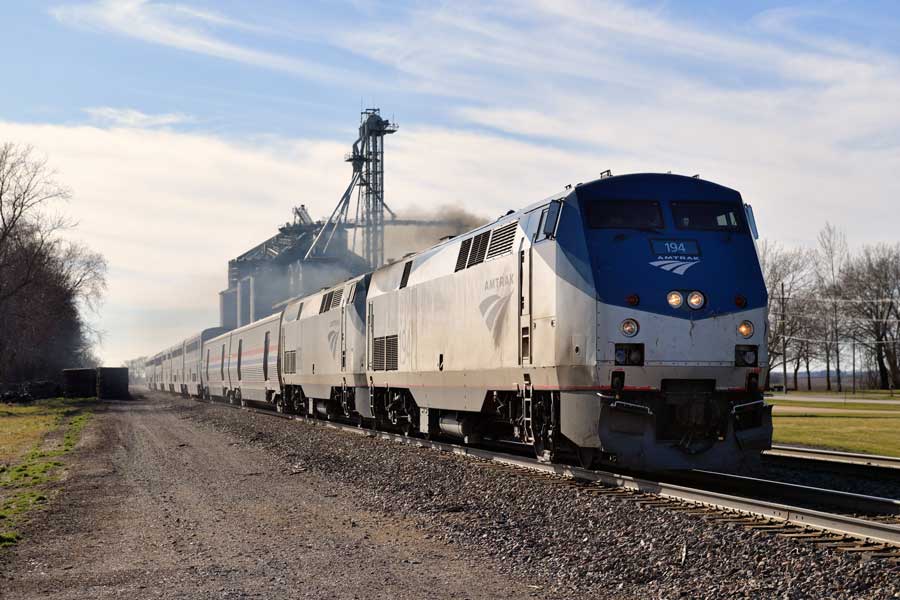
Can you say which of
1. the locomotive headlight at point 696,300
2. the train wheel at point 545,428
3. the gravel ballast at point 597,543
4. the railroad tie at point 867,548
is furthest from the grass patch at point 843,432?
the railroad tie at point 867,548

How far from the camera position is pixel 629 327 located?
504 inches

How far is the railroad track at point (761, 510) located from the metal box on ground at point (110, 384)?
5978 cm

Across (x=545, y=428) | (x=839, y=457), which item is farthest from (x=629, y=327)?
(x=839, y=457)

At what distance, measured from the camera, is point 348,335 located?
1076 inches

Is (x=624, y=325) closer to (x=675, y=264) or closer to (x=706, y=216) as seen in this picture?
(x=675, y=264)

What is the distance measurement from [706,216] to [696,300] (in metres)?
1.62

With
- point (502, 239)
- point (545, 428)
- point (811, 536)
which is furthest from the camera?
point (502, 239)

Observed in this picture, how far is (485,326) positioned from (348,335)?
11.4m

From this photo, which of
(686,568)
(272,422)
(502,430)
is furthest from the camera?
(272,422)

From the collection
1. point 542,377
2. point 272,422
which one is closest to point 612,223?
point 542,377

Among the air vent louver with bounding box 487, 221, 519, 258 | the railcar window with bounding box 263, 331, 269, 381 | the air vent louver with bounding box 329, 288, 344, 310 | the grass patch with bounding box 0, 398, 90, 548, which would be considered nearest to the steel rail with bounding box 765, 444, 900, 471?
the air vent louver with bounding box 487, 221, 519, 258

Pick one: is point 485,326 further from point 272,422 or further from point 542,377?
point 272,422

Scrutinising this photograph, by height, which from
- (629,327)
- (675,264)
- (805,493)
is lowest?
(805,493)

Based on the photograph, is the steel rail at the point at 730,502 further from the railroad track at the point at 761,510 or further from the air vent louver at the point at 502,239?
the air vent louver at the point at 502,239
